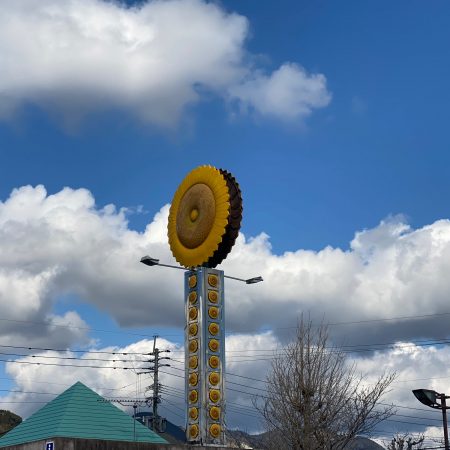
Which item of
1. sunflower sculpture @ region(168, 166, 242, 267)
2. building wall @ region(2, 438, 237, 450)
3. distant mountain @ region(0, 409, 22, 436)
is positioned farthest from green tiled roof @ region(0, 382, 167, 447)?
distant mountain @ region(0, 409, 22, 436)

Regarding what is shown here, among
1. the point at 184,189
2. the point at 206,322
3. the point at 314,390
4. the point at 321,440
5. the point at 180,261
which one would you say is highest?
the point at 184,189

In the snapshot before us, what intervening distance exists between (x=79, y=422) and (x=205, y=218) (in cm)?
1200

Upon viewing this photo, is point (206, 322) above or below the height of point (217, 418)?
above

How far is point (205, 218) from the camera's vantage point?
41781 millimetres

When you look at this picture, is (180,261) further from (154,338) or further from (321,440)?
(154,338)

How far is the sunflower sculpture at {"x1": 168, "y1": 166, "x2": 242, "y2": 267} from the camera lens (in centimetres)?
4069

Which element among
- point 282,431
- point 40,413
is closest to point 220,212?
point 282,431

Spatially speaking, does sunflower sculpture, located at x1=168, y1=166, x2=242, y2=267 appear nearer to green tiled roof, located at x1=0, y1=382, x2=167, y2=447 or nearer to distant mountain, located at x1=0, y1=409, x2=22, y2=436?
green tiled roof, located at x1=0, y1=382, x2=167, y2=447

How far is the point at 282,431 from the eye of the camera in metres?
36.8

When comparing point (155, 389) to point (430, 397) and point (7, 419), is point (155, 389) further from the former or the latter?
point (7, 419)

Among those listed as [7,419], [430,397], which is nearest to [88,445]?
[430,397]

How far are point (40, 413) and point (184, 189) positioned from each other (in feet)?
46.5

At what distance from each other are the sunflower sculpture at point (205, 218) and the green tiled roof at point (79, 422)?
847cm

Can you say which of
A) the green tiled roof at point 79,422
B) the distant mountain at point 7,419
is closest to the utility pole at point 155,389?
the green tiled roof at point 79,422
